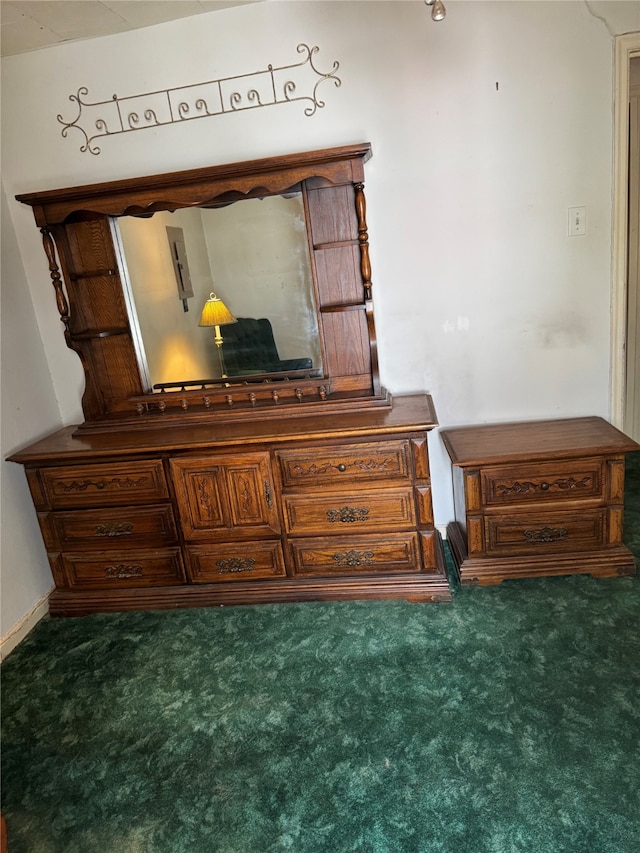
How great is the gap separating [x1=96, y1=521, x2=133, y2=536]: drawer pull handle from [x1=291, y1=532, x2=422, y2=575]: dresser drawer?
699mm

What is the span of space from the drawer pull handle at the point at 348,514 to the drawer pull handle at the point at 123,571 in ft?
2.87

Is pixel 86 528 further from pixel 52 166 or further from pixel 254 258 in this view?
pixel 52 166

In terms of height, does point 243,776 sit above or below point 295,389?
below

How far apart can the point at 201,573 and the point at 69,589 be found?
616 millimetres

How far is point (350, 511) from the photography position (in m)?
2.31

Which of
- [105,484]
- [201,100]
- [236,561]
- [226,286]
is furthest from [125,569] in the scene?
[201,100]

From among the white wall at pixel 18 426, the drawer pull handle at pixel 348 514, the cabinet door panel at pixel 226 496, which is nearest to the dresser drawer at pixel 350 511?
the drawer pull handle at pixel 348 514

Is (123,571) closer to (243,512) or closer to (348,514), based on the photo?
(243,512)

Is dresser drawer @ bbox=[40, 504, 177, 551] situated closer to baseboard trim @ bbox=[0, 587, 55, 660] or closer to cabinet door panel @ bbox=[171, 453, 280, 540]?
cabinet door panel @ bbox=[171, 453, 280, 540]

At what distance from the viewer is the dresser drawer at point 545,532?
234 cm

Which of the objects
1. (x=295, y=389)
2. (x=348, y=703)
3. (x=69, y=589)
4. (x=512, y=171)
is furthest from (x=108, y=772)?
(x=512, y=171)

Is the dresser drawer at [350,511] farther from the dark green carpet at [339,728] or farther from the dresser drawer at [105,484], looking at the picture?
the dresser drawer at [105,484]

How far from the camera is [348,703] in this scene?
185cm

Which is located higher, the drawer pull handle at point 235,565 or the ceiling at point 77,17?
the ceiling at point 77,17
